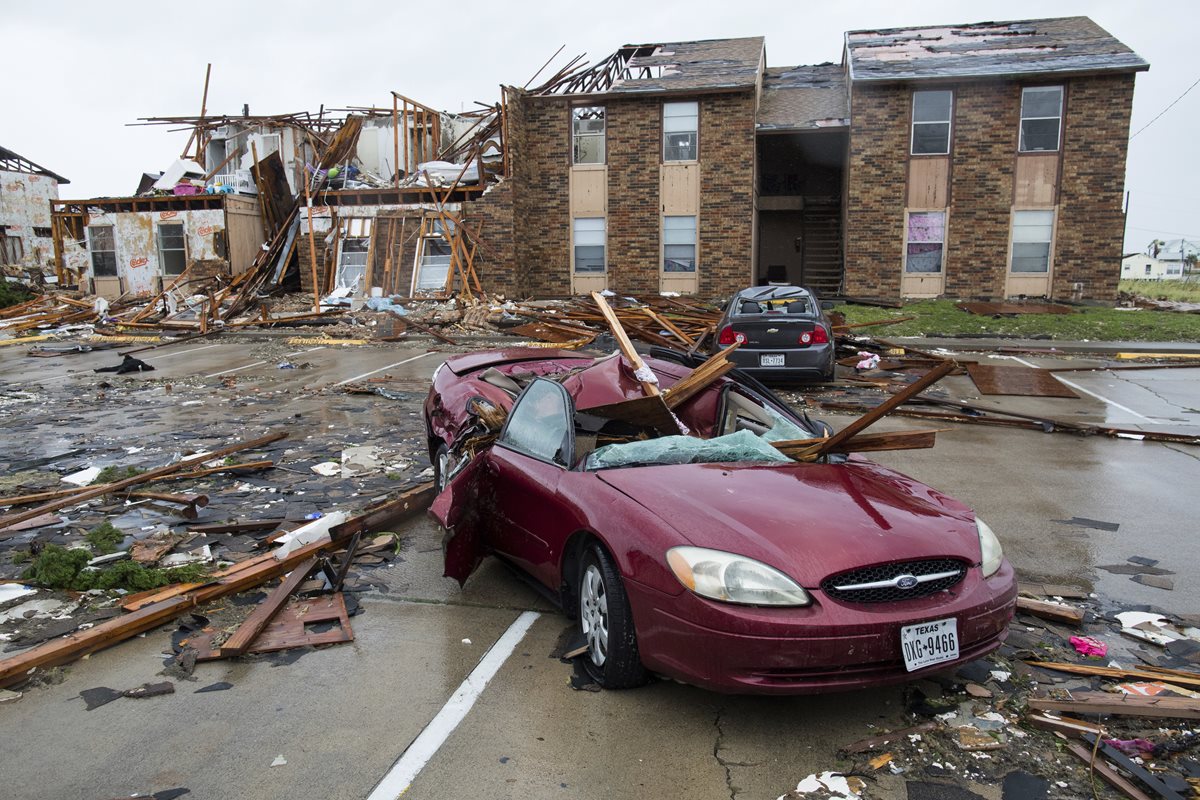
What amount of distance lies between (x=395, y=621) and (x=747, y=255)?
21702mm

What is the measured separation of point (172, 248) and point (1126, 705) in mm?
29477

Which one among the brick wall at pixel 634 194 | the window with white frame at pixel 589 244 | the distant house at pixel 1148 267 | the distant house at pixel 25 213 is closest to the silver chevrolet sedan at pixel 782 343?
the brick wall at pixel 634 194

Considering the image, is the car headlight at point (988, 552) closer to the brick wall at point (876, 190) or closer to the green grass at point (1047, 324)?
the green grass at point (1047, 324)

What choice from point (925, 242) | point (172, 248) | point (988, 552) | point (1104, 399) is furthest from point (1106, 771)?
point (172, 248)

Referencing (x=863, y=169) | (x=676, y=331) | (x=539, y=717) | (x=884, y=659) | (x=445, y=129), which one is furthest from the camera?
(x=445, y=129)

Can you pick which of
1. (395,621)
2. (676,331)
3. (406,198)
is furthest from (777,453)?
(406,198)

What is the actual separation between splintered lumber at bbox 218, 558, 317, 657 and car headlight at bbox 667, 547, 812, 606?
2.25m

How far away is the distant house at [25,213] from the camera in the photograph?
40.5m

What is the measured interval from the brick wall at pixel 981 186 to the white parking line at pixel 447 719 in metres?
23.0

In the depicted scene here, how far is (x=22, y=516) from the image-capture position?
6211 millimetres

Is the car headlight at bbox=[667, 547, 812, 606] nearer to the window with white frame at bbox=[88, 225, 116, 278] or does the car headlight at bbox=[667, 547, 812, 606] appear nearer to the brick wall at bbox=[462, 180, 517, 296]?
the brick wall at bbox=[462, 180, 517, 296]

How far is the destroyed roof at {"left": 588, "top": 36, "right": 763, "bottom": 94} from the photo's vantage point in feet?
80.4

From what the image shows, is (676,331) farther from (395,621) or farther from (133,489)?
(395,621)

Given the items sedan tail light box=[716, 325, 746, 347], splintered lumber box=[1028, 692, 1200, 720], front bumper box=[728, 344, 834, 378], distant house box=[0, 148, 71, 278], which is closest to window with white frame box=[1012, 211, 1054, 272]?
front bumper box=[728, 344, 834, 378]
